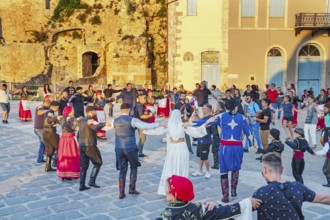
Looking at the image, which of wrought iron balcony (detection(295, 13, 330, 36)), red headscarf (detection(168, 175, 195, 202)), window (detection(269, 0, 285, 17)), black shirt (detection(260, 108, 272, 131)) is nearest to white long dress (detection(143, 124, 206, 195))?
red headscarf (detection(168, 175, 195, 202))

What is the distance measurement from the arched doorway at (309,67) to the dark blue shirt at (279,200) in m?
23.2

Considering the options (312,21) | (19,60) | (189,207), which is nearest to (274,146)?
(189,207)

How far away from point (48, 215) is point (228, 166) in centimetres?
324

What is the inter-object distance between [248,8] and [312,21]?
13.3 ft

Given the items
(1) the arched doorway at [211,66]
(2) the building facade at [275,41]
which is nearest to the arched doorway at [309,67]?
(2) the building facade at [275,41]

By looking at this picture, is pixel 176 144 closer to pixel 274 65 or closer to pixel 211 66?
pixel 211 66

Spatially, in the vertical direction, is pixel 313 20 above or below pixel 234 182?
above

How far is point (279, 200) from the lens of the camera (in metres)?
3.53

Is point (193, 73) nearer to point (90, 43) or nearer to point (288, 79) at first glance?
point (288, 79)

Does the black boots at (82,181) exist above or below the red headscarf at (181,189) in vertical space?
below

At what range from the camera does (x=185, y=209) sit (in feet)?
11.4

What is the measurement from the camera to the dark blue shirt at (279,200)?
3525 mm

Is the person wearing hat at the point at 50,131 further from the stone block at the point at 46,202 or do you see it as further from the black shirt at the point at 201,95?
the black shirt at the point at 201,95

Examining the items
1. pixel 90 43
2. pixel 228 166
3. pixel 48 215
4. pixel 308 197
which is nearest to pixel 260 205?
pixel 308 197
